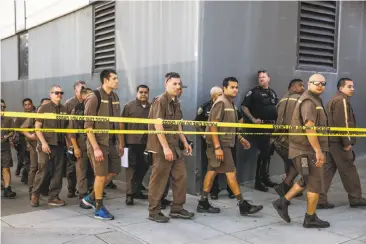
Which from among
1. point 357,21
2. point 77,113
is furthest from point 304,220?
point 357,21

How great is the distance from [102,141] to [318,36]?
488cm

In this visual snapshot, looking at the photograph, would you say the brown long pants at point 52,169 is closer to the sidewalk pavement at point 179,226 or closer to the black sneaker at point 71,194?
the sidewalk pavement at point 179,226

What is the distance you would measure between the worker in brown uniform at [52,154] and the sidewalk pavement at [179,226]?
23 cm

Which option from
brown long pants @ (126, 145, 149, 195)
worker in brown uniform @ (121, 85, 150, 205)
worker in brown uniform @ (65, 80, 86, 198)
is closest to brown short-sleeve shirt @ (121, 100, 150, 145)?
worker in brown uniform @ (121, 85, 150, 205)

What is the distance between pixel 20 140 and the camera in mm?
8859

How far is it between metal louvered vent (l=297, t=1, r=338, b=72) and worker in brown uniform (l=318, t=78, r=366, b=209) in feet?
6.54

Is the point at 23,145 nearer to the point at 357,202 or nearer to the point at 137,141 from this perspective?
the point at 137,141

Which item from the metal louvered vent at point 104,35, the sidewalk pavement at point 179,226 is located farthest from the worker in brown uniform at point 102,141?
the metal louvered vent at point 104,35

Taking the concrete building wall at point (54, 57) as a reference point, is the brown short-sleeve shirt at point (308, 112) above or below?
below

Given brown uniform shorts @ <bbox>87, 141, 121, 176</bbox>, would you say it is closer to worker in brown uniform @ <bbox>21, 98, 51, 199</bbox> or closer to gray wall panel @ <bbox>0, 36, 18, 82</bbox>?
worker in brown uniform @ <bbox>21, 98, 51, 199</bbox>

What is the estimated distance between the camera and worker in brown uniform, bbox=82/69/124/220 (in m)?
5.58

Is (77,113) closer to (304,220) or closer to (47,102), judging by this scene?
(47,102)

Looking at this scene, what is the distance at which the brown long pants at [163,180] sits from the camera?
18.1 ft

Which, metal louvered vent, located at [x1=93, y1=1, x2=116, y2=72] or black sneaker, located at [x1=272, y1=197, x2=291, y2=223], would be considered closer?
black sneaker, located at [x1=272, y1=197, x2=291, y2=223]
